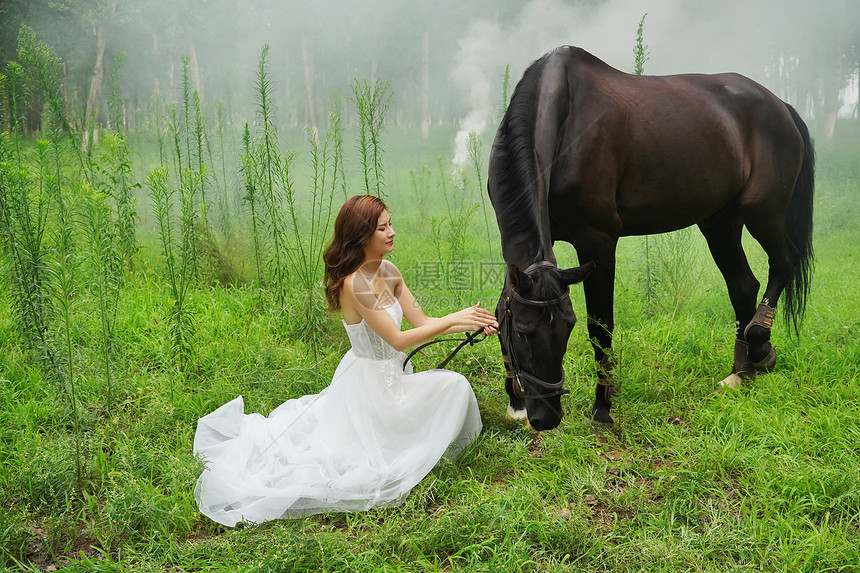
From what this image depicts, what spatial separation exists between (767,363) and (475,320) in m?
2.48

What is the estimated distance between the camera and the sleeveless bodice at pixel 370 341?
121 inches

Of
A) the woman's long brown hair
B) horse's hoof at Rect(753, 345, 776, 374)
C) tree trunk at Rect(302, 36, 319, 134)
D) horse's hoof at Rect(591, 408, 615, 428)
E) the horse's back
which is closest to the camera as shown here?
the woman's long brown hair

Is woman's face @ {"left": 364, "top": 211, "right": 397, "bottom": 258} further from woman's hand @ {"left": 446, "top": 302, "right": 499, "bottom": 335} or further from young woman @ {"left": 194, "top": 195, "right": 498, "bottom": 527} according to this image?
woman's hand @ {"left": 446, "top": 302, "right": 499, "bottom": 335}

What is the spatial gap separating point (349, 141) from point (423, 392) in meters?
9.11

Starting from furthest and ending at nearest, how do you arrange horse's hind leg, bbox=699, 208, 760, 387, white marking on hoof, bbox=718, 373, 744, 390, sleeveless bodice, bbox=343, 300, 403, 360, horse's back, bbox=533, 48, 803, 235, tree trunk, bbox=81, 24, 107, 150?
tree trunk, bbox=81, 24, 107, 150
horse's hind leg, bbox=699, 208, 760, 387
white marking on hoof, bbox=718, 373, 744, 390
horse's back, bbox=533, 48, 803, 235
sleeveless bodice, bbox=343, 300, 403, 360

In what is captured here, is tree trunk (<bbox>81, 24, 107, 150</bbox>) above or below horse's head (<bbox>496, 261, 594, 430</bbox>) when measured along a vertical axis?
above

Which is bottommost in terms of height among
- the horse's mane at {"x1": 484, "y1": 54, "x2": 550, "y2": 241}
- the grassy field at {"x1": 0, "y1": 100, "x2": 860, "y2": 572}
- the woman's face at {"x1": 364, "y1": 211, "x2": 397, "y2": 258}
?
the grassy field at {"x1": 0, "y1": 100, "x2": 860, "y2": 572}

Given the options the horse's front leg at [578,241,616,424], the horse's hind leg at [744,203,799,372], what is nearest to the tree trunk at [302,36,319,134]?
the horse's hind leg at [744,203,799,372]

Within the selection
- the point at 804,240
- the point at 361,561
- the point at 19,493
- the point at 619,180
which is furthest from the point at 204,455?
the point at 804,240

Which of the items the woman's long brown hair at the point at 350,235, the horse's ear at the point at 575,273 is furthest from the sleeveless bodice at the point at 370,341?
the horse's ear at the point at 575,273

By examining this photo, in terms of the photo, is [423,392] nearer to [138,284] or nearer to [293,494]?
[293,494]

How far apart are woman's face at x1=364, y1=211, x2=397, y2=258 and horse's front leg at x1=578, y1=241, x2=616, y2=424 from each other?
1157 millimetres

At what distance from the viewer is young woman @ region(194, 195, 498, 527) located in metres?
2.79

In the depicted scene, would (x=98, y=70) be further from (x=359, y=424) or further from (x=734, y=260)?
(x=734, y=260)
